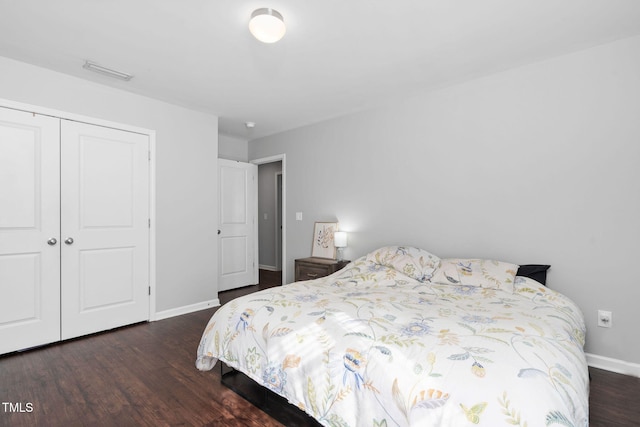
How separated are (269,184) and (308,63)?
4371 millimetres

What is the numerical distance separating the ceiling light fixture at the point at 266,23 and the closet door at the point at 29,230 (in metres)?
2.22

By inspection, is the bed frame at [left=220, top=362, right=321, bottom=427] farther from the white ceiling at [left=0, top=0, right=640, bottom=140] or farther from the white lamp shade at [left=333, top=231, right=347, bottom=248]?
the white ceiling at [left=0, top=0, right=640, bottom=140]

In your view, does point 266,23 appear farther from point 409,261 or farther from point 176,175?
point 176,175

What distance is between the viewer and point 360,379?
143 cm

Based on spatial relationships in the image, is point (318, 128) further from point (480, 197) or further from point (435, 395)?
point (435, 395)

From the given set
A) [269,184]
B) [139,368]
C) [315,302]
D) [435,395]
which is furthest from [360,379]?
[269,184]

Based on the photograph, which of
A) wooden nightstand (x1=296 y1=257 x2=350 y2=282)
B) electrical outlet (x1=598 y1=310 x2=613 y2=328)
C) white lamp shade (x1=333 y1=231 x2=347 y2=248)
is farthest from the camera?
white lamp shade (x1=333 y1=231 x2=347 y2=248)

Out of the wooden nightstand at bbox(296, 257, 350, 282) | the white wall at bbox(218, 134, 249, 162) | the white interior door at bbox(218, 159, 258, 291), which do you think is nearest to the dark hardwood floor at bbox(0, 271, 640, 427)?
the wooden nightstand at bbox(296, 257, 350, 282)

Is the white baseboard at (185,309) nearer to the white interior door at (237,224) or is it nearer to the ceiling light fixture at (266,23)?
the white interior door at (237,224)

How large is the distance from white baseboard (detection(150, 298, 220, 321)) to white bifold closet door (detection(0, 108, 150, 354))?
16cm

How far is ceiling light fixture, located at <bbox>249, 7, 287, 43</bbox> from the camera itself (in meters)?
2.00

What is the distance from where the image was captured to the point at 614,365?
95.0 inches

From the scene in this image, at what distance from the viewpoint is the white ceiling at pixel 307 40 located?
6.72 ft

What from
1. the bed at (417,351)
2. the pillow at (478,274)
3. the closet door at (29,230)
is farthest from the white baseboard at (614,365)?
the closet door at (29,230)
